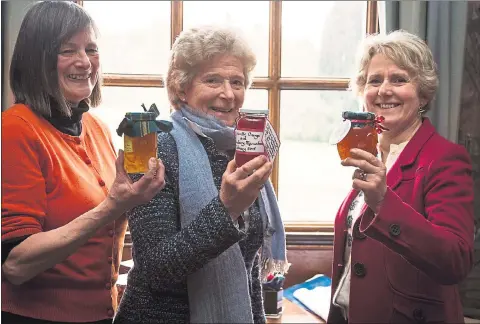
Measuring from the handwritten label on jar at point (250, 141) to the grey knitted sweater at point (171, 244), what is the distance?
94mm

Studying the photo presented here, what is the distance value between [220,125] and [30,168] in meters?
0.34

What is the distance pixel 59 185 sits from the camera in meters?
1.01

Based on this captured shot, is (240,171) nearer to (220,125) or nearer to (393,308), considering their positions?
(220,125)

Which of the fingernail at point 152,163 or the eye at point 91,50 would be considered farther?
the eye at point 91,50

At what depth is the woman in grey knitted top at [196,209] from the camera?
95cm

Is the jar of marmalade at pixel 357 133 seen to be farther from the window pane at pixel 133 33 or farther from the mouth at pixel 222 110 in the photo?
the window pane at pixel 133 33

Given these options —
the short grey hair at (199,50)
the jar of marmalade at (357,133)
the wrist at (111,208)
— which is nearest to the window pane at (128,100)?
the short grey hair at (199,50)

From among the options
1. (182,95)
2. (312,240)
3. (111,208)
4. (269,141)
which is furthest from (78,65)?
(312,240)

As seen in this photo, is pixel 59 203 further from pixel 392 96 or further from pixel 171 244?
pixel 392 96

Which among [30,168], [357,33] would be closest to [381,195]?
[30,168]

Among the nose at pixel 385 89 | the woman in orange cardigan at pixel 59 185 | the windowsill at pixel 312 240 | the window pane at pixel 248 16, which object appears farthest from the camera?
the window pane at pixel 248 16

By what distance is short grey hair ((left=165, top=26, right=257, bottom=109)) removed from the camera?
40.2 inches

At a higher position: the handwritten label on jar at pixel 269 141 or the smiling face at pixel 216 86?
the smiling face at pixel 216 86

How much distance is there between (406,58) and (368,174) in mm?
309
